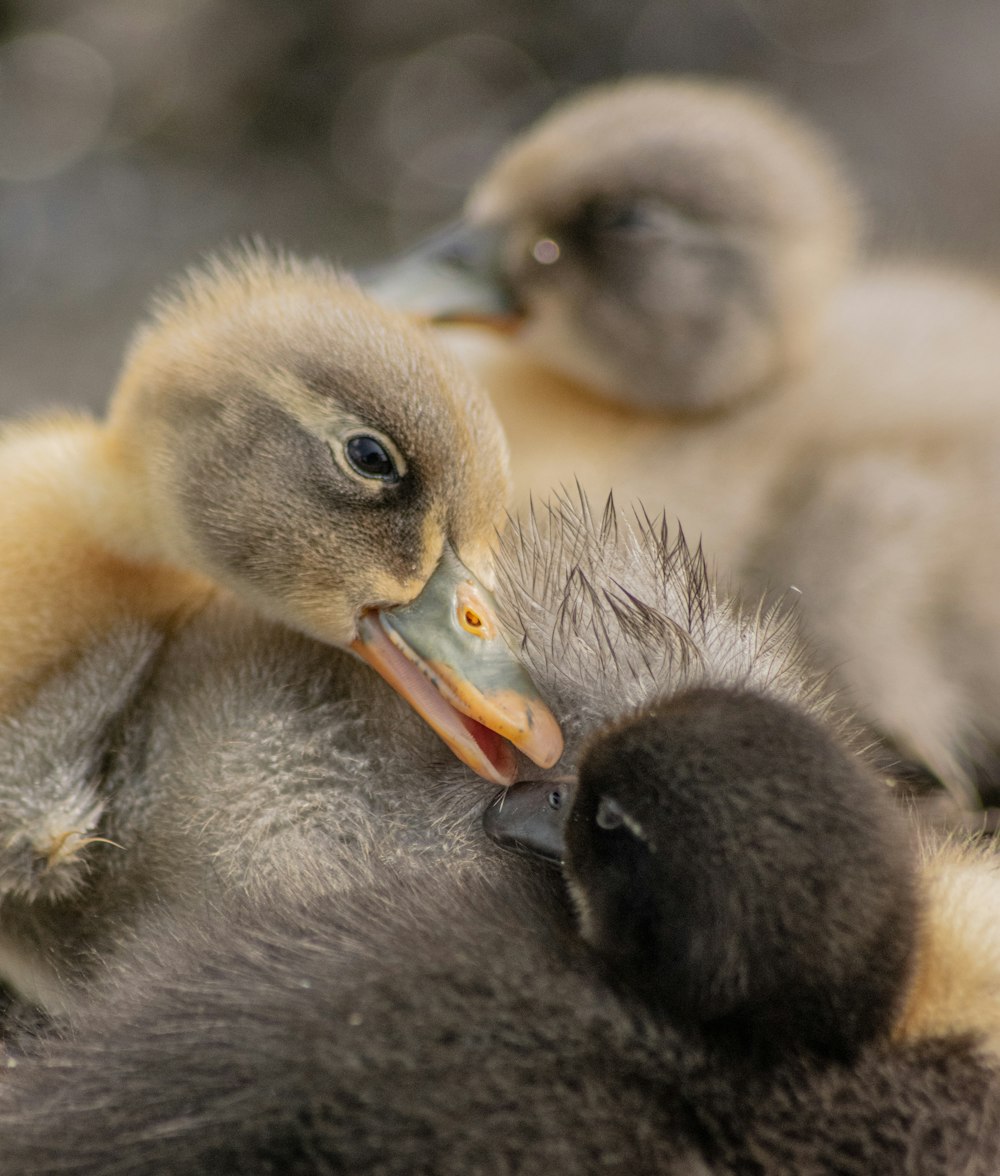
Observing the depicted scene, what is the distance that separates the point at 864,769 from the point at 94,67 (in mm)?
3181

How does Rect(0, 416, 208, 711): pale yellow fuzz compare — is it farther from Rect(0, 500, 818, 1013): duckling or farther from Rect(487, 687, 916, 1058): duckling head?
Rect(487, 687, 916, 1058): duckling head

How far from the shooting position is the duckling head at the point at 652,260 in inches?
80.9

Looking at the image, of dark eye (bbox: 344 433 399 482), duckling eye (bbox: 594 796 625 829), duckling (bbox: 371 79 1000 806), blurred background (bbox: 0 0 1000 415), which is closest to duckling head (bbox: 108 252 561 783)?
dark eye (bbox: 344 433 399 482)

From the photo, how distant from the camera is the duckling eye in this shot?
38.1 inches

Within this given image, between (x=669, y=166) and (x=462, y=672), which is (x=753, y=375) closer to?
(x=669, y=166)

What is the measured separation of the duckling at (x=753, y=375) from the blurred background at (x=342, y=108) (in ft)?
4.00

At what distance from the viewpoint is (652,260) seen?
2.06 m

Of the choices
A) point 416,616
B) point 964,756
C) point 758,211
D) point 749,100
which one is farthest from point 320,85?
point 416,616

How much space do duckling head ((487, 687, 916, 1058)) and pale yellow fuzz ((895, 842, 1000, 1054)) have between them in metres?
0.05

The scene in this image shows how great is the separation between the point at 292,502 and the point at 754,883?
591mm

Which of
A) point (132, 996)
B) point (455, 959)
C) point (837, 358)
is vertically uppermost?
point (837, 358)

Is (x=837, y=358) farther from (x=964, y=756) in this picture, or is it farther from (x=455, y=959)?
(x=455, y=959)

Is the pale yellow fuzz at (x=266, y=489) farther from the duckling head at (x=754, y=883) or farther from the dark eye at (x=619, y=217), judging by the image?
the dark eye at (x=619, y=217)

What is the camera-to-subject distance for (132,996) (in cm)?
99
